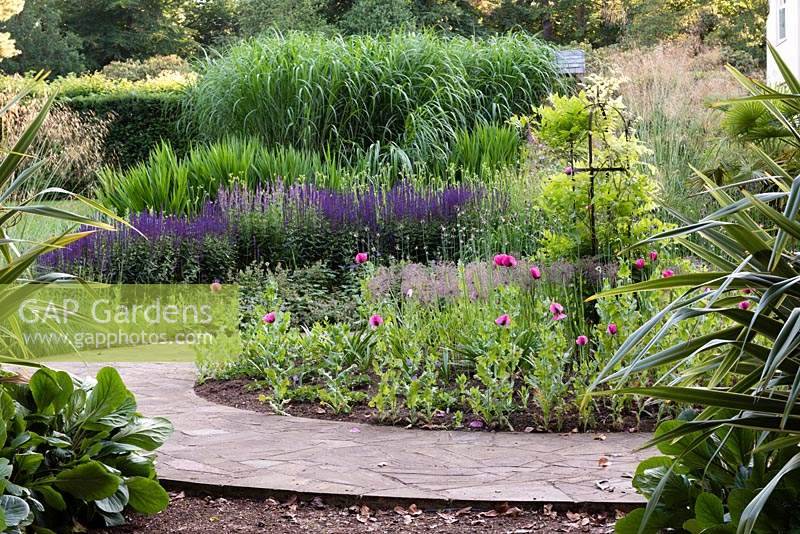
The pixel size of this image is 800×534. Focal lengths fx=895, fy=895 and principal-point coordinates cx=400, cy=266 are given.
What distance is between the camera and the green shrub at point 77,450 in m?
2.55

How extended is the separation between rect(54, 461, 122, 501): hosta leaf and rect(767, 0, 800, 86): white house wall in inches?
472

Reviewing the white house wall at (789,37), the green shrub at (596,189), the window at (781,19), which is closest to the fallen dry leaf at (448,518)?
the green shrub at (596,189)

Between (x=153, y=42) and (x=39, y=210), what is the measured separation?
29970 millimetres

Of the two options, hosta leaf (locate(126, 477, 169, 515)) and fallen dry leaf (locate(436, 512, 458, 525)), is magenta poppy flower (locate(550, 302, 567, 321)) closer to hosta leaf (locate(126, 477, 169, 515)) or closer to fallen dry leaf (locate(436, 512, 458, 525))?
fallen dry leaf (locate(436, 512, 458, 525))

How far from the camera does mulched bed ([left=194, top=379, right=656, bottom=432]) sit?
3939 millimetres

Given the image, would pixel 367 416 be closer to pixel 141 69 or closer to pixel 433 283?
pixel 433 283

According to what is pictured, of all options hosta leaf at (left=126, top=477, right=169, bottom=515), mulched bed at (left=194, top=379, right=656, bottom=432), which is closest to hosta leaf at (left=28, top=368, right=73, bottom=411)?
hosta leaf at (left=126, top=477, right=169, bottom=515)

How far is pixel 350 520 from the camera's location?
2922 millimetres

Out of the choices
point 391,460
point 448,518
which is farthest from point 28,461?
point 391,460

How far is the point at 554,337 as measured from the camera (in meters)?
4.13

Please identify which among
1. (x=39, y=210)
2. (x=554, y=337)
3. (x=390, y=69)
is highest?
(x=390, y=69)

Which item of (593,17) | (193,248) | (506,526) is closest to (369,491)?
(506,526)

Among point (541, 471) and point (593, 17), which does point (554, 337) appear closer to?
point (541, 471)

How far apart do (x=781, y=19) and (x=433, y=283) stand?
1233 centimetres
